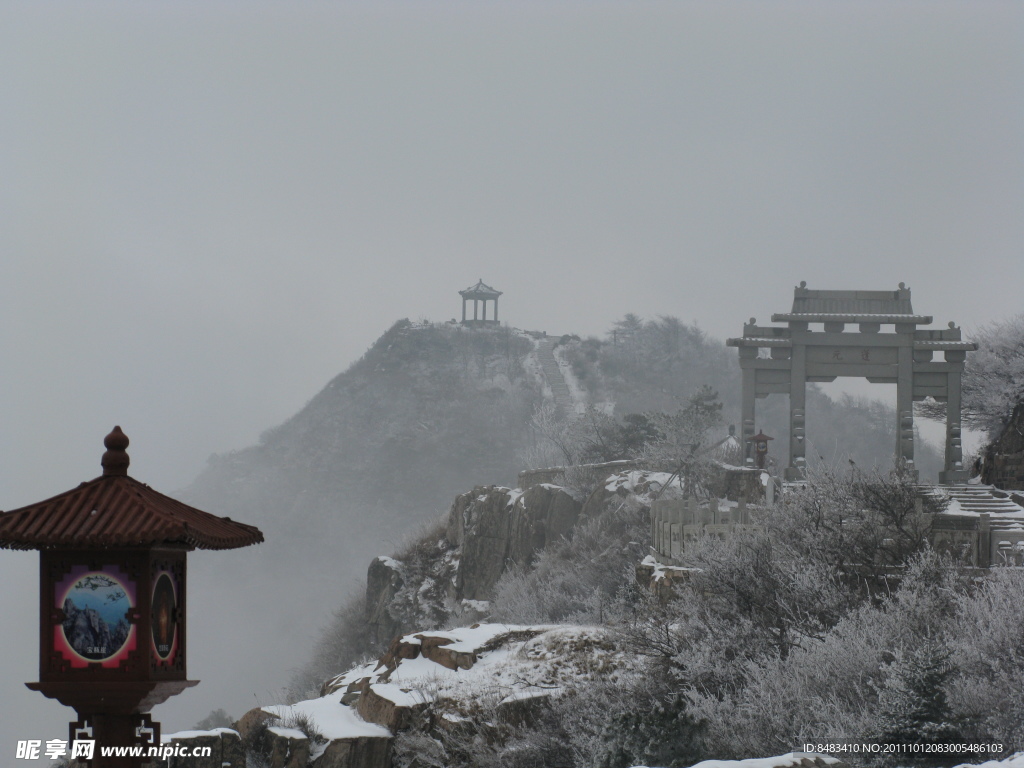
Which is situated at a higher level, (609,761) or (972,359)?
(972,359)

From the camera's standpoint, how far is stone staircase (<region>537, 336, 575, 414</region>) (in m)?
89.0

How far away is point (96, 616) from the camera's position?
7.50 m

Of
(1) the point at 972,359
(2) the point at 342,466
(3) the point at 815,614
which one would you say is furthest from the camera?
(2) the point at 342,466

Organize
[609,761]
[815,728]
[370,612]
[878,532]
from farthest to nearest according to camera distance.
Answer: [370,612] < [878,532] < [609,761] < [815,728]

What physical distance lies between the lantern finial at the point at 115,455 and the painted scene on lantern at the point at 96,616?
801 millimetres

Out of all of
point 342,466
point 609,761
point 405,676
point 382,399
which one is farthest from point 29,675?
point 609,761

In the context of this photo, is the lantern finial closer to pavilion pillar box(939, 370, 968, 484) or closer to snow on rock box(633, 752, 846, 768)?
snow on rock box(633, 752, 846, 768)

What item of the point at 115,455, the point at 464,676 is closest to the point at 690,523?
the point at 464,676

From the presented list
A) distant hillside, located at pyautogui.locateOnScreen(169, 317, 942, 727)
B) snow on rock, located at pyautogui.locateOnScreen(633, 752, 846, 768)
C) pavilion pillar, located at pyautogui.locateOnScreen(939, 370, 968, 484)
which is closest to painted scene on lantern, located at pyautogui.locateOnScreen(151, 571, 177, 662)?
snow on rock, located at pyautogui.locateOnScreen(633, 752, 846, 768)

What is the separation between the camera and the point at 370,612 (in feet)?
132

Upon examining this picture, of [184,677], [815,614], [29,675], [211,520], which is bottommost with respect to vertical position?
[29,675]

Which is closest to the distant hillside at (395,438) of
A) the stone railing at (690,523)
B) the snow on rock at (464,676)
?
the stone railing at (690,523)

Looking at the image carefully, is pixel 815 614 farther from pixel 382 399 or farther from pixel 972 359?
pixel 382 399

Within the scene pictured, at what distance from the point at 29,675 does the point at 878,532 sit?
249ft
